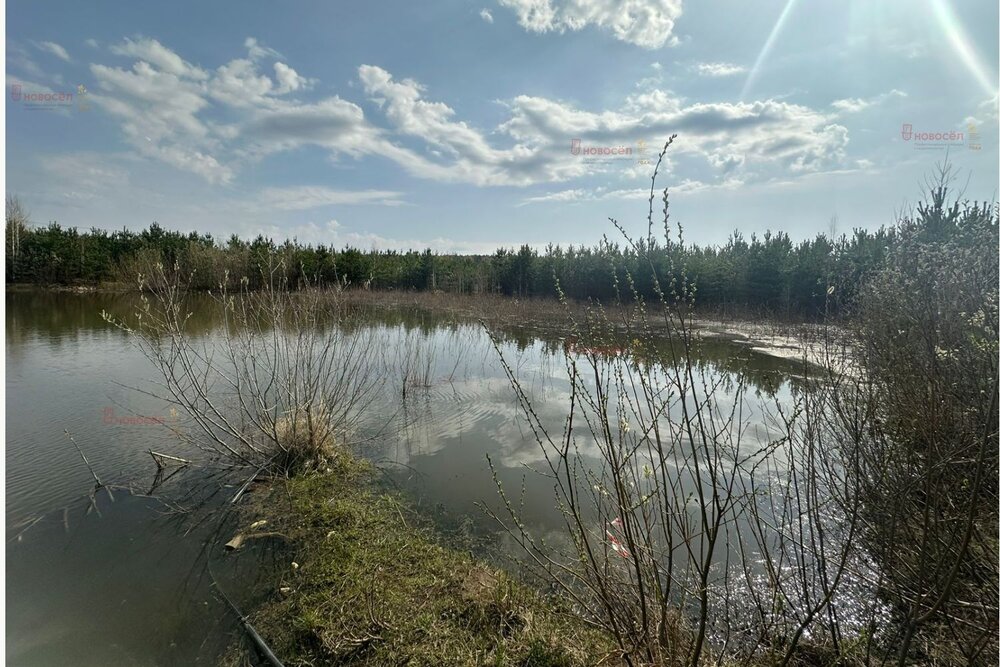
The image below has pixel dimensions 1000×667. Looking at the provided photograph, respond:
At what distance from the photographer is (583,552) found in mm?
2006

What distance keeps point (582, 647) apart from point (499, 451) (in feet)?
10.4

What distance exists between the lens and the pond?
2959mm

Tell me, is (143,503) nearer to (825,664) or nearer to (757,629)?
(757,629)

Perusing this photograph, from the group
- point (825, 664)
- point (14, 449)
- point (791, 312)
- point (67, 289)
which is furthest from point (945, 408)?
point (67, 289)

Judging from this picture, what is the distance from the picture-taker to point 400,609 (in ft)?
9.75

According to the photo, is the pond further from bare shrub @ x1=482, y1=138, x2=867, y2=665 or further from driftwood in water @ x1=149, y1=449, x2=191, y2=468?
bare shrub @ x1=482, y1=138, x2=867, y2=665

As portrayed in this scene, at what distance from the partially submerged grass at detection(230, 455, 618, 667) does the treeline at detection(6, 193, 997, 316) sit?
1395cm

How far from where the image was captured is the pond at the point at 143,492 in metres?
2.96

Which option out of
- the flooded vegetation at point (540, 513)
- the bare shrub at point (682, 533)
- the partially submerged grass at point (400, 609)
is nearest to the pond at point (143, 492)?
the flooded vegetation at point (540, 513)

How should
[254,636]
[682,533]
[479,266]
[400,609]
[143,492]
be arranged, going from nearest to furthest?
[682,533], [254,636], [400,609], [143,492], [479,266]

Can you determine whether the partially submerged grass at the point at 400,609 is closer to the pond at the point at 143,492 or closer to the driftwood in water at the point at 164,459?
the pond at the point at 143,492

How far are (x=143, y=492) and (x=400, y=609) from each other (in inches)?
124

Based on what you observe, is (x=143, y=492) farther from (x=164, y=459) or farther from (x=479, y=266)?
(x=479, y=266)

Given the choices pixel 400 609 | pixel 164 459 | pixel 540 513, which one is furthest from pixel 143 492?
pixel 540 513
